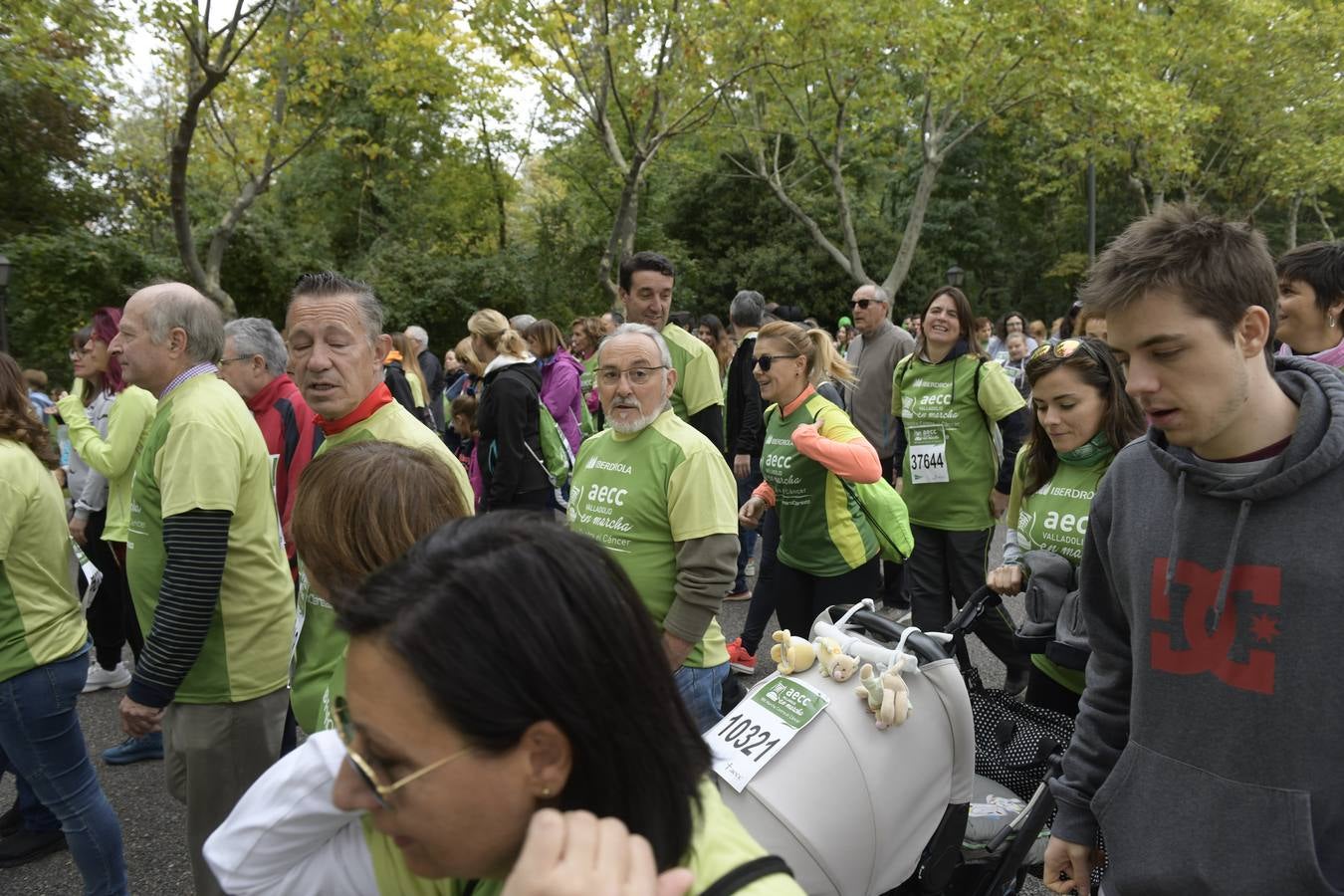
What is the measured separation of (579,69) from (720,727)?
12392 millimetres

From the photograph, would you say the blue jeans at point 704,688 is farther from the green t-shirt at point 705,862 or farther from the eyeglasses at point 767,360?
the green t-shirt at point 705,862

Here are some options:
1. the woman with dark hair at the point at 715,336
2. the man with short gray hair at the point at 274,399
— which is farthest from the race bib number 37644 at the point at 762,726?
the woman with dark hair at the point at 715,336

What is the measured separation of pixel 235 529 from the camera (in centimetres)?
262

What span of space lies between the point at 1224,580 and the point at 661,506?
173cm

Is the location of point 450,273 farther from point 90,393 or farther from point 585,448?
point 585,448

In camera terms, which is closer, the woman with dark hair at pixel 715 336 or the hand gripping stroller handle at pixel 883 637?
the hand gripping stroller handle at pixel 883 637

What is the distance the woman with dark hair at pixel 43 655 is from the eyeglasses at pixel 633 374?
1.91m

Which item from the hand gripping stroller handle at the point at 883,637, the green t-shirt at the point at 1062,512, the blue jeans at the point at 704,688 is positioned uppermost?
the green t-shirt at the point at 1062,512

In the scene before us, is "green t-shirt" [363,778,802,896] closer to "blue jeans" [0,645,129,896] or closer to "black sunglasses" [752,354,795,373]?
"blue jeans" [0,645,129,896]

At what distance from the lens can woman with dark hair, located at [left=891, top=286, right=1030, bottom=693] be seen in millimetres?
4797

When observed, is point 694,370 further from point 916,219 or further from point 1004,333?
point 916,219

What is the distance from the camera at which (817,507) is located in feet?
13.9

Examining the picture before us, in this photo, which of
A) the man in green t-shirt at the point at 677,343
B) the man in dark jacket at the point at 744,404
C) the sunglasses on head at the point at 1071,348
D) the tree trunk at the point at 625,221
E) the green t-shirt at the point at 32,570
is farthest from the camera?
the tree trunk at the point at 625,221

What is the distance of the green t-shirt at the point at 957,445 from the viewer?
4.80 meters
